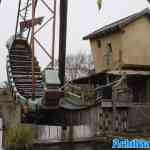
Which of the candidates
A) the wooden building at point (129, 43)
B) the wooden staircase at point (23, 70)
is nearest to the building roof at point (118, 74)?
the wooden building at point (129, 43)

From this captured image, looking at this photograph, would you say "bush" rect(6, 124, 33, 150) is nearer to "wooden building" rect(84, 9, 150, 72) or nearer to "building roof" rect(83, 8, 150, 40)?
"wooden building" rect(84, 9, 150, 72)

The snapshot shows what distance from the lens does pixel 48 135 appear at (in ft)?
52.5

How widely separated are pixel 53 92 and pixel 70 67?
152 feet

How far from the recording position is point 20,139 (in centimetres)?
1516

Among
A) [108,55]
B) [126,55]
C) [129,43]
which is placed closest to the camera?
[126,55]

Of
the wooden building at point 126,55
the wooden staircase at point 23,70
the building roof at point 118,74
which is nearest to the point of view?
the wooden staircase at point 23,70

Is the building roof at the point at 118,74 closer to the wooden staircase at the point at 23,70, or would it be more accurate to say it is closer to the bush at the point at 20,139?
the wooden staircase at the point at 23,70

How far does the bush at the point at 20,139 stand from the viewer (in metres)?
15.2

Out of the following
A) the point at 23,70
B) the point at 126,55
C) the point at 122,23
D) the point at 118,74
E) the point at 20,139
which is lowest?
the point at 20,139

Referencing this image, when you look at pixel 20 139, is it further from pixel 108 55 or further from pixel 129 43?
pixel 108 55

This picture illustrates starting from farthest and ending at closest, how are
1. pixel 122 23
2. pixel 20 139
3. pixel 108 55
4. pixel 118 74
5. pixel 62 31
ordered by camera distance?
1. pixel 108 55
2. pixel 122 23
3. pixel 118 74
4. pixel 62 31
5. pixel 20 139

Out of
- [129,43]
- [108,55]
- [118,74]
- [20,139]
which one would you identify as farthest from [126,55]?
[20,139]

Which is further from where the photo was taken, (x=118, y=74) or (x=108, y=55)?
(x=108, y=55)

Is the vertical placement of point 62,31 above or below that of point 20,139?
above
